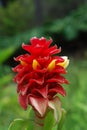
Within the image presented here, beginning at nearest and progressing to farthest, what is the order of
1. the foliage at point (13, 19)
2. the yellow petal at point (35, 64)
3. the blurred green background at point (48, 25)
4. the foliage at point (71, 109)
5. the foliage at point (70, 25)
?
the yellow petal at point (35, 64) → the foliage at point (71, 109) → the blurred green background at point (48, 25) → the foliage at point (70, 25) → the foliage at point (13, 19)

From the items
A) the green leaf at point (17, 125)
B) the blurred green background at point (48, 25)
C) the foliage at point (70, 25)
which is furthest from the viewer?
the foliage at point (70, 25)

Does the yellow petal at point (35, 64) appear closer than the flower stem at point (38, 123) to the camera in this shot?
Yes

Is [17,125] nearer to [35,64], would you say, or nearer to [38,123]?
[38,123]

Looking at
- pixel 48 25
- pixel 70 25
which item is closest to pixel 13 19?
pixel 48 25

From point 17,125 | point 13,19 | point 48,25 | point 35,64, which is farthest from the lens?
point 13,19

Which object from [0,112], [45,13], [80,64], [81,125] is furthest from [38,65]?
[45,13]

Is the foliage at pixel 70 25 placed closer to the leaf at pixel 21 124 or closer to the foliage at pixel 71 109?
the foliage at pixel 71 109

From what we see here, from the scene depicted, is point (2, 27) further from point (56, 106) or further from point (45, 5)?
point (56, 106)

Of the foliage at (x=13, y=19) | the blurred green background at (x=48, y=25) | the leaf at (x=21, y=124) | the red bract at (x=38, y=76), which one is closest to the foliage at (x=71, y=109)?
the leaf at (x=21, y=124)

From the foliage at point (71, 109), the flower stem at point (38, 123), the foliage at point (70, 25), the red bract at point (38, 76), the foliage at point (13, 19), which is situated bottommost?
the flower stem at point (38, 123)
